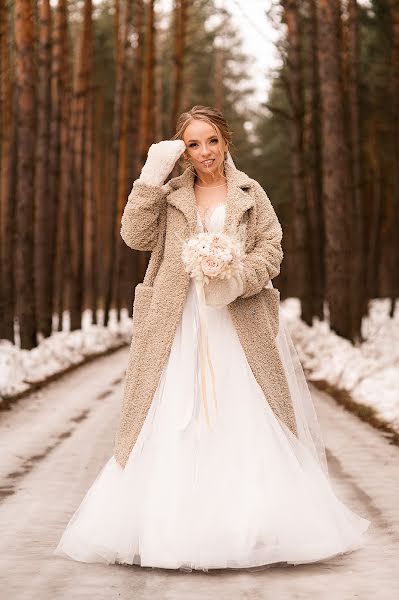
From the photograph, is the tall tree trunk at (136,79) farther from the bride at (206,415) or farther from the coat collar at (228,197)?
the bride at (206,415)

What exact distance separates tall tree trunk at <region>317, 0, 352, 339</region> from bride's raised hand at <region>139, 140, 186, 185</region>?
41.6 ft

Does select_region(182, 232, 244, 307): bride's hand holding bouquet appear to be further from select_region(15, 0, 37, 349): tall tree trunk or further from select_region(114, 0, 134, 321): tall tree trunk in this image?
select_region(114, 0, 134, 321): tall tree trunk

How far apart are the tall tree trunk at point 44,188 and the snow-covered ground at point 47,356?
905mm

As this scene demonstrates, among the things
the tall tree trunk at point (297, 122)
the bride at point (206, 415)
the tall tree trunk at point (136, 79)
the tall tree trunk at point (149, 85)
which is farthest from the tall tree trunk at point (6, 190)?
the bride at point (206, 415)

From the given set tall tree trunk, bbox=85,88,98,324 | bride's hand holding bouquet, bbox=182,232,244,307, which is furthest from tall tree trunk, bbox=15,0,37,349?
bride's hand holding bouquet, bbox=182,232,244,307

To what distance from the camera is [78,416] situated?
11.0 m

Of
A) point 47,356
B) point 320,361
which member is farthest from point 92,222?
point 320,361

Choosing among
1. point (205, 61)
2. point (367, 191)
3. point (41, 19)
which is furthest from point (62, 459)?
point (205, 61)

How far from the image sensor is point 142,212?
198 inches

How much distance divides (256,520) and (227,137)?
196 centimetres

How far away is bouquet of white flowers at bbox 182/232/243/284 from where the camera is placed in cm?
470

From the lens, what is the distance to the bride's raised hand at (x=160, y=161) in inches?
198

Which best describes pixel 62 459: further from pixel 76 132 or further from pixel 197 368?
pixel 76 132

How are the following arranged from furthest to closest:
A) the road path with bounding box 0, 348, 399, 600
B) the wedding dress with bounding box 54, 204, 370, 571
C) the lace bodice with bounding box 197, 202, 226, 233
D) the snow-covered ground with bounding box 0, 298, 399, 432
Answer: the snow-covered ground with bounding box 0, 298, 399, 432 → the lace bodice with bounding box 197, 202, 226, 233 → the wedding dress with bounding box 54, 204, 370, 571 → the road path with bounding box 0, 348, 399, 600
